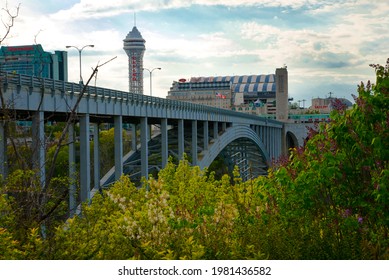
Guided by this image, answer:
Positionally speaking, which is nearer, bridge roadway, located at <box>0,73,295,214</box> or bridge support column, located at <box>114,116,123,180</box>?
bridge roadway, located at <box>0,73,295,214</box>

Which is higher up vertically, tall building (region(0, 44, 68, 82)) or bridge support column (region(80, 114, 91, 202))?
tall building (region(0, 44, 68, 82))

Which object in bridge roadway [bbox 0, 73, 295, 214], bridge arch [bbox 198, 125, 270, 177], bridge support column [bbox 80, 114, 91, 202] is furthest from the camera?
bridge arch [bbox 198, 125, 270, 177]

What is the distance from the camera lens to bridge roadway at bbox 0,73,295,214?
22.3 m

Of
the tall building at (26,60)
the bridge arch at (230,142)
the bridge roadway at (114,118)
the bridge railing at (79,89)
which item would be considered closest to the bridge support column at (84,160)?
the bridge roadway at (114,118)

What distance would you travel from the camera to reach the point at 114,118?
35.0 metres

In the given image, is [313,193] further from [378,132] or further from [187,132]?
[187,132]

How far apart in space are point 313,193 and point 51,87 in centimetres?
A: 1468

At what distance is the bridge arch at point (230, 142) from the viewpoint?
179ft

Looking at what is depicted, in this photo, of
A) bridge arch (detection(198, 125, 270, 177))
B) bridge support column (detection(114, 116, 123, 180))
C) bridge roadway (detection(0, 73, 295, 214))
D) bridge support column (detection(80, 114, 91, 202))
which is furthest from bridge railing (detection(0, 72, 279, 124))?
bridge arch (detection(198, 125, 270, 177))

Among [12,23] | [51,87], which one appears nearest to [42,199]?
[12,23]

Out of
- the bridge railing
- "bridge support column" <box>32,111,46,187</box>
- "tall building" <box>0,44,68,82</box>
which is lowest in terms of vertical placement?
"bridge support column" <box>32,111,46,187</box>

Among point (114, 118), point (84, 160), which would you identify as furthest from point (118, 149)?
point (84, 160)

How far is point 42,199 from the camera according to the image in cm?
1355

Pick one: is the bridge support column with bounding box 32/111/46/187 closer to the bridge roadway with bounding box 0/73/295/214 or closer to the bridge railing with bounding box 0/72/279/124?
the bridge roadway with bounding box 0/73/295/214
